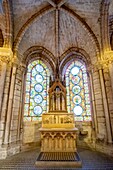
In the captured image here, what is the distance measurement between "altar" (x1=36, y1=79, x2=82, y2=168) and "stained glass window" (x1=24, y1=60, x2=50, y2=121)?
167 cm

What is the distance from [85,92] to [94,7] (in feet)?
16.4

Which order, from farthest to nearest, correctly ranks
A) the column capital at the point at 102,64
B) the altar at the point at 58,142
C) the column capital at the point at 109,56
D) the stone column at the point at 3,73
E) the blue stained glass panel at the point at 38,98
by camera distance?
the blue stained glass panel at the point at 38,98 < the column capital at the point at 102,64 < the column capital at the point at 109,56 < the stone column at the point at 3,73 < the altar at the point at 58,142

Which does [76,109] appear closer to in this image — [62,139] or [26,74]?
[62,139]

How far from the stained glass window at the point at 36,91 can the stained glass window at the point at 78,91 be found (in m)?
1.55

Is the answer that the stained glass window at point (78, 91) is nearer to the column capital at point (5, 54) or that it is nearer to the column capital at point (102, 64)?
the column capital at point (102, 64)

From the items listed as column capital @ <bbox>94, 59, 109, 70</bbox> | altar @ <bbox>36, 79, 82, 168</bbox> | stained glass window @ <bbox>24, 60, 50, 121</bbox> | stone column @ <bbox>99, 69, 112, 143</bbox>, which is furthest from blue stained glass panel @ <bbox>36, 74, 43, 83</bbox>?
stone column @ <bbox>99, 69, 112, 143</bbox>

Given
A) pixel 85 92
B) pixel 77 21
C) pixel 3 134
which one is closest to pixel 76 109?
pixel 85 92

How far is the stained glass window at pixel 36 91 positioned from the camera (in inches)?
277

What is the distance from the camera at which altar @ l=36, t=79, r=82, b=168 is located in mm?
3842

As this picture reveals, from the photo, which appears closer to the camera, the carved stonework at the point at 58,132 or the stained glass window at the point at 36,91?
the carved stonework at the point at 58,132

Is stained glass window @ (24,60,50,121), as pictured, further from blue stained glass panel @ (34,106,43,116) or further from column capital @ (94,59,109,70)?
column capital @ (94,59,109,70)

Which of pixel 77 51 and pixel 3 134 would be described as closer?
pixel 3 134

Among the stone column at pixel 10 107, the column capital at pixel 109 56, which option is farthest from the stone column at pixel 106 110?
the stone column at pixel 10 107

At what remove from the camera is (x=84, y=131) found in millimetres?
6566
